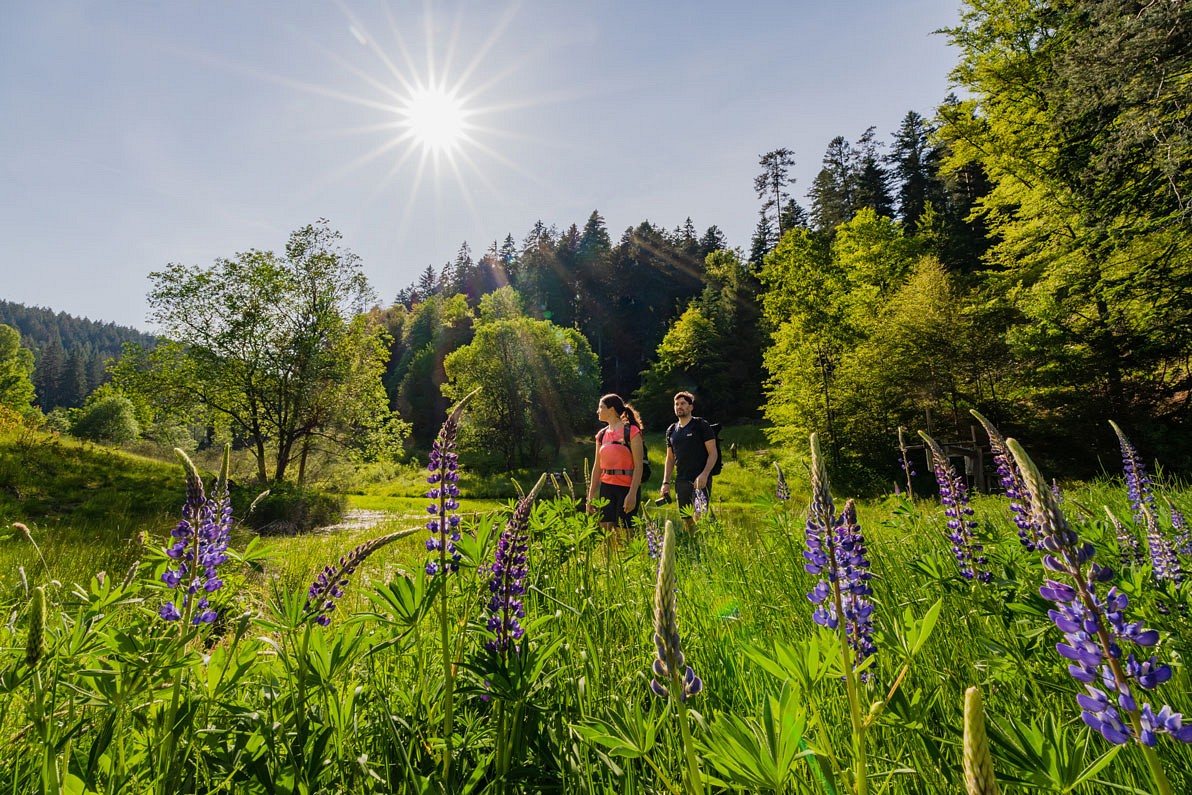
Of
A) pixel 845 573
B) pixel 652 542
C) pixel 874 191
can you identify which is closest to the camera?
pixel 845 573

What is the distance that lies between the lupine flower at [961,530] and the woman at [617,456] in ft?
14.2

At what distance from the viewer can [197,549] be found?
1683 millimetres

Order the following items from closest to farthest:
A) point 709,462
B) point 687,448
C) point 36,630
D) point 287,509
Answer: point 36,630 < point 709,462 < point 687,448 < point 287,509

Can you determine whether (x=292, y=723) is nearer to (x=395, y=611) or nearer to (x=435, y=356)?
(x=395, y=611)

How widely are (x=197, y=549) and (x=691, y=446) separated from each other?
661 cm

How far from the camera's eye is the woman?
716cm

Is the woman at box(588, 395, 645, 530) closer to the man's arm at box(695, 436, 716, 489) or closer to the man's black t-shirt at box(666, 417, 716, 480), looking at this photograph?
the man's black t-shirt at box(666, 417, 716, 480)

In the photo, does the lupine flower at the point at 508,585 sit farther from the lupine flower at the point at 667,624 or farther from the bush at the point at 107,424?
the bush at the point at 107,424

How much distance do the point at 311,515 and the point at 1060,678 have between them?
19889 mm

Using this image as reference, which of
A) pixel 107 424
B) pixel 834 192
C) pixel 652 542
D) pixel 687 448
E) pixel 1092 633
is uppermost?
pixel 834 192

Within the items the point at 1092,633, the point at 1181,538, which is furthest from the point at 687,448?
the point at 1092,633

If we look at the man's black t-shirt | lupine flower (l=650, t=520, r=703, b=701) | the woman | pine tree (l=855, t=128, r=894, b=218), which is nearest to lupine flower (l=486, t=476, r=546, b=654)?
lupine flower (l=650, t=520, r=703, b=701)

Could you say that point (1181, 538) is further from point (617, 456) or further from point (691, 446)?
point (617, 456)

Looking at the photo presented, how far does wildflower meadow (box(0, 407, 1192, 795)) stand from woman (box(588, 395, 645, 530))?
4.56 meters
